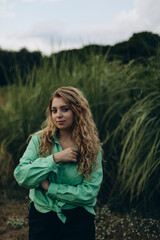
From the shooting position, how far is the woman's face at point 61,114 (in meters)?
1.97

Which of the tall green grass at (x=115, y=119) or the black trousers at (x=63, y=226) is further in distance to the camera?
the tall green grass at (x=115, y=119)

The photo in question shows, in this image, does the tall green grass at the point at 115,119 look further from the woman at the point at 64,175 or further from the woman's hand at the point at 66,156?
the woman's hand at the point at 66,156

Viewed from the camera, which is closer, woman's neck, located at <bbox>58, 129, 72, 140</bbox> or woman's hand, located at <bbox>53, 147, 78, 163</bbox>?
woman's hand, located at <bbox>53, 147, 78, 163</bbox>

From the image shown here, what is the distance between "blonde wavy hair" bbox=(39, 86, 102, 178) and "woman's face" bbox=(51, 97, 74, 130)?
27mm

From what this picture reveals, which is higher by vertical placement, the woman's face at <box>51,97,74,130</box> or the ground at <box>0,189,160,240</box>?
the woman's face at <box>51,97,74,130</box>

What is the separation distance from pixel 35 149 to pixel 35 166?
243 millimetres

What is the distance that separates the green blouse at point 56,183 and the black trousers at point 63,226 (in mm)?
42

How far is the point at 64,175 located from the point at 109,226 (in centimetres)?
145

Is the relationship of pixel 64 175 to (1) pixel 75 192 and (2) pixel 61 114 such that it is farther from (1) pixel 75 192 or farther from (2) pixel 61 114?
(2) pixel 61 114

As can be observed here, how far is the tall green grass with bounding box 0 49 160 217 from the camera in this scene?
316 cm

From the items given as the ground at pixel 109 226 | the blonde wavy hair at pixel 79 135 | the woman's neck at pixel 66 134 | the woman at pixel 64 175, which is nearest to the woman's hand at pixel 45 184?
the woman at pixel 64 175

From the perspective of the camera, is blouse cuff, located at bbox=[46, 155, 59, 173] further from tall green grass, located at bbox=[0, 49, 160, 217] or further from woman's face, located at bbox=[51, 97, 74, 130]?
tall green grass, located at bbox=[0, 49, 160, 217]

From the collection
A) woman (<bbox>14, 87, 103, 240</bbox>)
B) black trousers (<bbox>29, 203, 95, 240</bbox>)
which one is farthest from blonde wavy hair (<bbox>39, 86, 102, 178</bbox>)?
black trousers (<bbox>29, 203, 95, 240</bbox>)

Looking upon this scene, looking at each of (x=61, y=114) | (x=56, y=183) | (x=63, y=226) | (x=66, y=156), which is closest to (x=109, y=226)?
(x=63, y=226)
